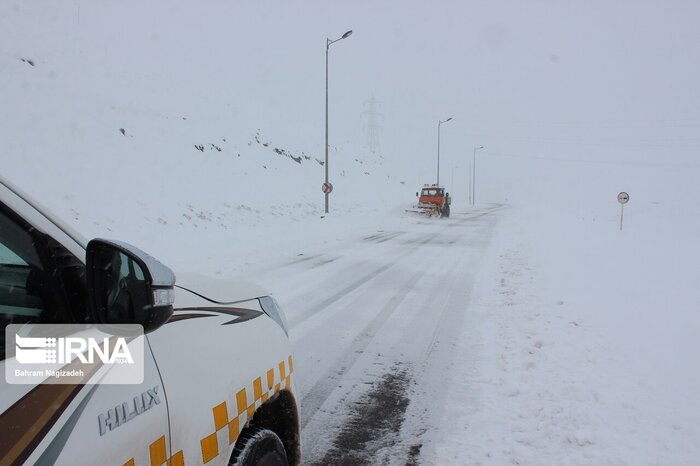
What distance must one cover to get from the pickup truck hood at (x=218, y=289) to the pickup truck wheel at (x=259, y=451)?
609 millimetres

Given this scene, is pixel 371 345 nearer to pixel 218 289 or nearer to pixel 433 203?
pixel 218 289

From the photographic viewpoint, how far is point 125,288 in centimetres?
143

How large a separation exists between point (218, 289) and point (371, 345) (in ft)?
11.6

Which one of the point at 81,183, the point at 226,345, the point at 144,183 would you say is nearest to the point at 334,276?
the point at 226,345

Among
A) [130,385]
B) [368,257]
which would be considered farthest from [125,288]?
[368,257]

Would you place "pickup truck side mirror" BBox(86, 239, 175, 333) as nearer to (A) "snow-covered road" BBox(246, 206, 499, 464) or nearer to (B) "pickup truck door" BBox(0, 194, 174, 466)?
(B) "pickup truck door" BBox(0, 194, 174, 466)

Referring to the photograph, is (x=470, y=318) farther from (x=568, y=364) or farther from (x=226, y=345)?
(x=226, y=345)

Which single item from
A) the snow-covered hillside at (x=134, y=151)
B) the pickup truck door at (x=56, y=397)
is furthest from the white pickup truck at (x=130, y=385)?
the snow-covered hillside at (x=134, y=151)

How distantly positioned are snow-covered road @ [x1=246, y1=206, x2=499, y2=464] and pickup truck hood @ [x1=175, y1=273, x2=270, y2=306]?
55.7 inches

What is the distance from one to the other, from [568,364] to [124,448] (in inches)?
185

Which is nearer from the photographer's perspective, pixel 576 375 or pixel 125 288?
pixel 125 288

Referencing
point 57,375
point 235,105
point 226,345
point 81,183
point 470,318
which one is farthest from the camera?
point 235,105

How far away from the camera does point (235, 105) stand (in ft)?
146

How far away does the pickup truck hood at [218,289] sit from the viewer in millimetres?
2258
